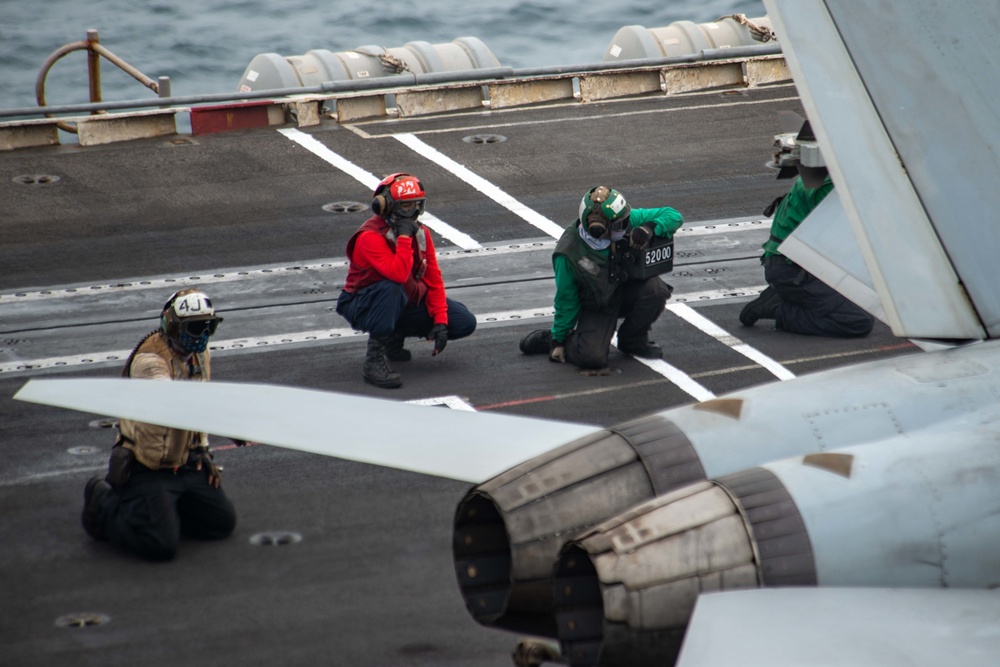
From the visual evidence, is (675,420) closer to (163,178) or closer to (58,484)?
(58,484)

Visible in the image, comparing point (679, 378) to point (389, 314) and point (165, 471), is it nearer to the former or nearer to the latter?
point (389, 314)

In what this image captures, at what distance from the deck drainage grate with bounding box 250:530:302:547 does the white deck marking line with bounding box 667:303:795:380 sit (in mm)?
5515

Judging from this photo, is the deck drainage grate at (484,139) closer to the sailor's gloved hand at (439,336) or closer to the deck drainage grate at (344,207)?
the deck drainage grate at (344,207)

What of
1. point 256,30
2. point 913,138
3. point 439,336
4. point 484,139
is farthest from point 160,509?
point 256,30

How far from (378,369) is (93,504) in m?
3.80

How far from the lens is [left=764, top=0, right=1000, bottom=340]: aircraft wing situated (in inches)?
254

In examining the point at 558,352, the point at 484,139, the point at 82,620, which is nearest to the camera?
the point at 82,620

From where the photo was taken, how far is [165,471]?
33.3 ft

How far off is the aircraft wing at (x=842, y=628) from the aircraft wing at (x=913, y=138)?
1.87m

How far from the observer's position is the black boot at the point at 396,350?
554 inches

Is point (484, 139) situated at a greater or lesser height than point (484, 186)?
greater

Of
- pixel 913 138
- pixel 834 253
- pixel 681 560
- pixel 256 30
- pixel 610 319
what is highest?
pixel 256 30

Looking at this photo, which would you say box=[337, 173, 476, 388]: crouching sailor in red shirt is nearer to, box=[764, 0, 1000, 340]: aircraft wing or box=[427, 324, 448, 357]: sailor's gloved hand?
box=[427, 324, 448, 357]: sailor's gloved hand

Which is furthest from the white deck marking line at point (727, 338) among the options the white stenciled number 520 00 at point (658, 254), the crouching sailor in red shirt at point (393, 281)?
the crouching sailor in red shirt at point (393, 281)
